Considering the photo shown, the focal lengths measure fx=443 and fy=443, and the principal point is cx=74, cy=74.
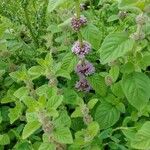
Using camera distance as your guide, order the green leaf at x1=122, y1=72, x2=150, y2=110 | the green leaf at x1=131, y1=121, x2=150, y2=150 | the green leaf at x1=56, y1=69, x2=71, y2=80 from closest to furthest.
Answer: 1. the green leaf at x1=131, y1=121, x2=150, y2=150
2. the green leaf at x1=122, y1=72, x2=150, y2=110
3. the green leaf at x1=56, y1=69, x2=71, y2=80

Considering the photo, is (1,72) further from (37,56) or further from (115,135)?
(115,135)

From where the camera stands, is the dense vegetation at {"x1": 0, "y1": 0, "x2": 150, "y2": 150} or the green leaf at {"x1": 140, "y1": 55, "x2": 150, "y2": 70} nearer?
the dense vegetation at {"x1": 0, "y1": 0, "x2": 150, "y2": 150}

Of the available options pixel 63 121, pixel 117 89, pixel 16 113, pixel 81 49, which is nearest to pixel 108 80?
pixel 117 89

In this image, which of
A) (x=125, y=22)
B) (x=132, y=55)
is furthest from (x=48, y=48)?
(x=132, y=55)

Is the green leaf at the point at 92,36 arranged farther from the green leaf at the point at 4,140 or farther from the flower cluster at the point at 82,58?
the green leaf at the point at 4,140

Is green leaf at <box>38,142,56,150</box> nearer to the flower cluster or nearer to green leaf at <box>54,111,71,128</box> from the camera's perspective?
green leaf at <box>54,111,71,128</box>

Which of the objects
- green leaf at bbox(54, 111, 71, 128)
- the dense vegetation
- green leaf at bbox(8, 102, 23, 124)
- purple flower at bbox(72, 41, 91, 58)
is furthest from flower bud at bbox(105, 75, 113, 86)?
green leaf at bbox(8, 102, 23, 124)

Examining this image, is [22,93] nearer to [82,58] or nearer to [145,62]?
[82,58]

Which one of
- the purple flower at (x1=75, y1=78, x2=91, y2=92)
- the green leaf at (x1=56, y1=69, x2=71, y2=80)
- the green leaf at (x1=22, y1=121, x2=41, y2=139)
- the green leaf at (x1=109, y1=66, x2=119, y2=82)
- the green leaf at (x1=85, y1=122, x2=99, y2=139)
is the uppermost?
the green leaf at (x1=56, y1=69, x2=71, y2=80)
